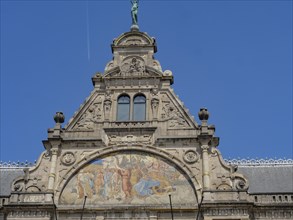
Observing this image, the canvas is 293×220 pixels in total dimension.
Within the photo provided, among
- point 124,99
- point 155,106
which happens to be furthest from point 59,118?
point 155,106

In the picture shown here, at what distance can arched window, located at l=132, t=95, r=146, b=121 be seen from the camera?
32344 mm

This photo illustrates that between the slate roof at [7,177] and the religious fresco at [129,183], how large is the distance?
16.4ft

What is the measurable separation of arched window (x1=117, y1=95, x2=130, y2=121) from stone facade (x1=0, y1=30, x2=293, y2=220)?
0.06 metres

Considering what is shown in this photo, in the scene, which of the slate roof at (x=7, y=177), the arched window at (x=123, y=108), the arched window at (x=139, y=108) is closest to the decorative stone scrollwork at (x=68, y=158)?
A: the arched window at (x=123, y=108)

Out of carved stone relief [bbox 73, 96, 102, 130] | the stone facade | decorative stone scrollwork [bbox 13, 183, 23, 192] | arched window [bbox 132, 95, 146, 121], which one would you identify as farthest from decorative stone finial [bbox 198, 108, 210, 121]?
decorative stone scrollwork [bbox 13, 183, 23, 192]

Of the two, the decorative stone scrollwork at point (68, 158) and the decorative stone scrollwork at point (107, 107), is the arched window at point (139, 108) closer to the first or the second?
the decorative stone scrollwork at point (107, 107)

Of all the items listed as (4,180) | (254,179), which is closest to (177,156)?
(254,179)

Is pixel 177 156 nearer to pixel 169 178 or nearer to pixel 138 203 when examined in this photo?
pixel 169 178

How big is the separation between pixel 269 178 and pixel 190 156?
19.4 feet

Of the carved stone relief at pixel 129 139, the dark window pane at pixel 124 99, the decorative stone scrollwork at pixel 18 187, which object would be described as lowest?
the decorative stone scrollwork at pixel 18 187

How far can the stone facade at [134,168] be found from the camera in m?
28.9

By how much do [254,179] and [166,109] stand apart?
6753 mm

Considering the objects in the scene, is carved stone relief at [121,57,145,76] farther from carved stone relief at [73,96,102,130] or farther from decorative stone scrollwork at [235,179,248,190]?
decorative stone scrollwork at [235,179,248,190]

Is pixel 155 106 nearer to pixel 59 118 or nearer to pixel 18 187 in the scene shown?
pixel 59 118
